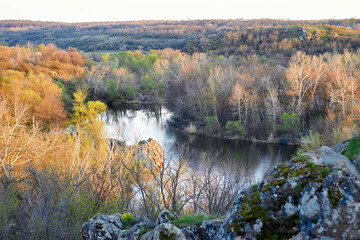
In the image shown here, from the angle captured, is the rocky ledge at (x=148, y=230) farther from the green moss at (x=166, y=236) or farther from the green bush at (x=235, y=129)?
the green bush at (x=235, y=129)

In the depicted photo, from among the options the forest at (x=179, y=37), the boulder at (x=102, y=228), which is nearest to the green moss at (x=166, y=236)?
the boulder at (x=102, y=228)

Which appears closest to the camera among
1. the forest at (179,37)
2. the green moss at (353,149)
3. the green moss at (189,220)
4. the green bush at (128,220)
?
the green moss at (353,149)

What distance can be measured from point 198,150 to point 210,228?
81.0ft

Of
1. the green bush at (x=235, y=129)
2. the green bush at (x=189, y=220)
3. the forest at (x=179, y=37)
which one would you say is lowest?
the green bush at (x=235, y=129)

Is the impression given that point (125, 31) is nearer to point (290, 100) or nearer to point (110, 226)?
point (290, 100)

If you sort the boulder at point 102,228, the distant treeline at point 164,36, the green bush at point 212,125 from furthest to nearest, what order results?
the distant treeline at point 164,36, the green bush at point 212,125, the boulder at point 102,228

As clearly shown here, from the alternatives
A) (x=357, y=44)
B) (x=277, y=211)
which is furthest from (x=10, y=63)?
(x=357, y=44)

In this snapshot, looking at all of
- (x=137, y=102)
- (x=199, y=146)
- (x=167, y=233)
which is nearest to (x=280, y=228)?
(x=167, y=233)

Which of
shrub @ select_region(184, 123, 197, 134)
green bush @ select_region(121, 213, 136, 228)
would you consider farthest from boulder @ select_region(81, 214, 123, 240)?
shrub @ select_region(184, 123, 197, 134)

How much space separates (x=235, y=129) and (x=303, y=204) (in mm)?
31691

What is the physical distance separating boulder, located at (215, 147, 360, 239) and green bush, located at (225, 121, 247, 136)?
30157mm

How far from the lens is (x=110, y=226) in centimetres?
769

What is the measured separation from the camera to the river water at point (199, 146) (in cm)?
2622

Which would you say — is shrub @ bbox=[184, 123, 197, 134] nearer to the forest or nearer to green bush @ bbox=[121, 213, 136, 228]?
green bush @ bbox=[121, 213, 136, 228]
